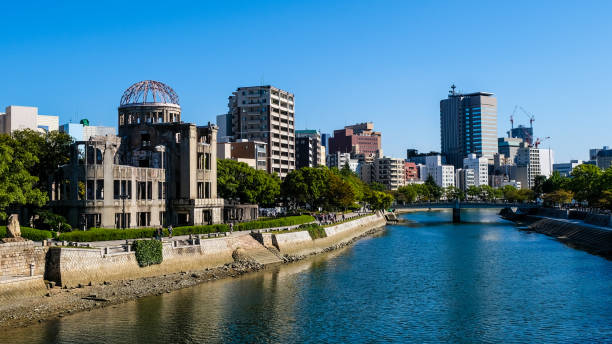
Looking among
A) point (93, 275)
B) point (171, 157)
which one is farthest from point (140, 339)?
point (171, 157)

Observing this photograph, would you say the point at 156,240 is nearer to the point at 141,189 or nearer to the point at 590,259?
the point at 141,189

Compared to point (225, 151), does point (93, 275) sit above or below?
below

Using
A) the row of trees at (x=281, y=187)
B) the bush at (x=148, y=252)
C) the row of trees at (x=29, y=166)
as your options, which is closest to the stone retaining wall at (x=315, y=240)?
the row of trees at (x=281, y=187)

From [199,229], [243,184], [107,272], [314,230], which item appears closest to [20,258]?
[107,272]

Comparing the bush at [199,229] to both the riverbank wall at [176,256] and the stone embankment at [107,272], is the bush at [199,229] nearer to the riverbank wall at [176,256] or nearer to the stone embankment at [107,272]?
the stone embankment at [107,272]

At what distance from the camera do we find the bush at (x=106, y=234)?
6693 cm

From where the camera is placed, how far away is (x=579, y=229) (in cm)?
11675

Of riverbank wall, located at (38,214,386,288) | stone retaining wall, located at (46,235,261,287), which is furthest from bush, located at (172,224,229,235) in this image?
stone retaining wall, located at (46,235,261,287)

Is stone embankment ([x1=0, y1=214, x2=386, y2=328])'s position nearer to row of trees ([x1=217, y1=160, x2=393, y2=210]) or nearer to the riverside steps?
the riverside steps

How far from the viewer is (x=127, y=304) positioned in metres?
55.6

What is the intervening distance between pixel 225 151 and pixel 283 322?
396 feet

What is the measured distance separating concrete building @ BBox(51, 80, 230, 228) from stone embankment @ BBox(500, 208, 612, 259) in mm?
63440

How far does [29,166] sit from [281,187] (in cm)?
6400

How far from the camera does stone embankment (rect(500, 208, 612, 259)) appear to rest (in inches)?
3903
